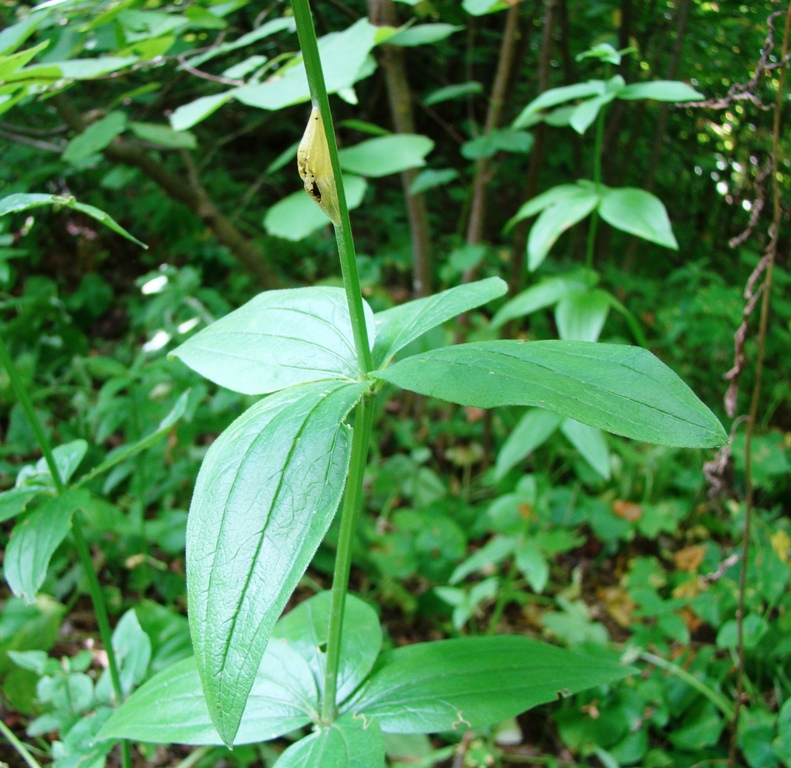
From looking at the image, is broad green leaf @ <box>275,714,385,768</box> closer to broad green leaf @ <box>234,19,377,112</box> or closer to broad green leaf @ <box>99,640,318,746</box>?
broad green leaf @ <box>99,640,318,746</box>

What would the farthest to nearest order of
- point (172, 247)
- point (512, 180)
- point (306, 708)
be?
point (512, 180), point (172, 247), point (306, 708)

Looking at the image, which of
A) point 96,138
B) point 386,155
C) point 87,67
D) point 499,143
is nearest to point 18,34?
point 87,67

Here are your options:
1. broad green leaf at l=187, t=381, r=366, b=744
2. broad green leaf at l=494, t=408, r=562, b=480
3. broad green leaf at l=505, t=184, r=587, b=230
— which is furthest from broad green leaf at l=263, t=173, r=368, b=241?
broad green leaf at l=187, t=381, r=366, b=744

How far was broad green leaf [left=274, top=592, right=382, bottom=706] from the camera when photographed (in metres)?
0.73

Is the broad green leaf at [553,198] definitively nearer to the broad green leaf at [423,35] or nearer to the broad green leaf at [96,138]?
the broad green leaf at [423,35]

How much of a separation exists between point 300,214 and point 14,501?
Answer: 79 centimetres

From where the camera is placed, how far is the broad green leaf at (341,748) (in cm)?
59

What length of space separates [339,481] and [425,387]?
0.32ft

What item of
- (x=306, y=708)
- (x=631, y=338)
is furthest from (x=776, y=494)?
(x=306, y=708)

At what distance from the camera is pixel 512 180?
2.83m

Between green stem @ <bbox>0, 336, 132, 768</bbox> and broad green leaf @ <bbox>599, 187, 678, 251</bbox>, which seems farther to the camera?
broad green leaf @ <bbox>599, 187, 678, 251</bbox>

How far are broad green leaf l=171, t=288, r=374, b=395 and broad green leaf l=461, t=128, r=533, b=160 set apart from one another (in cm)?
107

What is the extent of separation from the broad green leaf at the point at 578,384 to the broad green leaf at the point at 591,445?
2.41 feet

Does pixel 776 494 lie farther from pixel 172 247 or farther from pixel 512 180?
pixel 172 247
